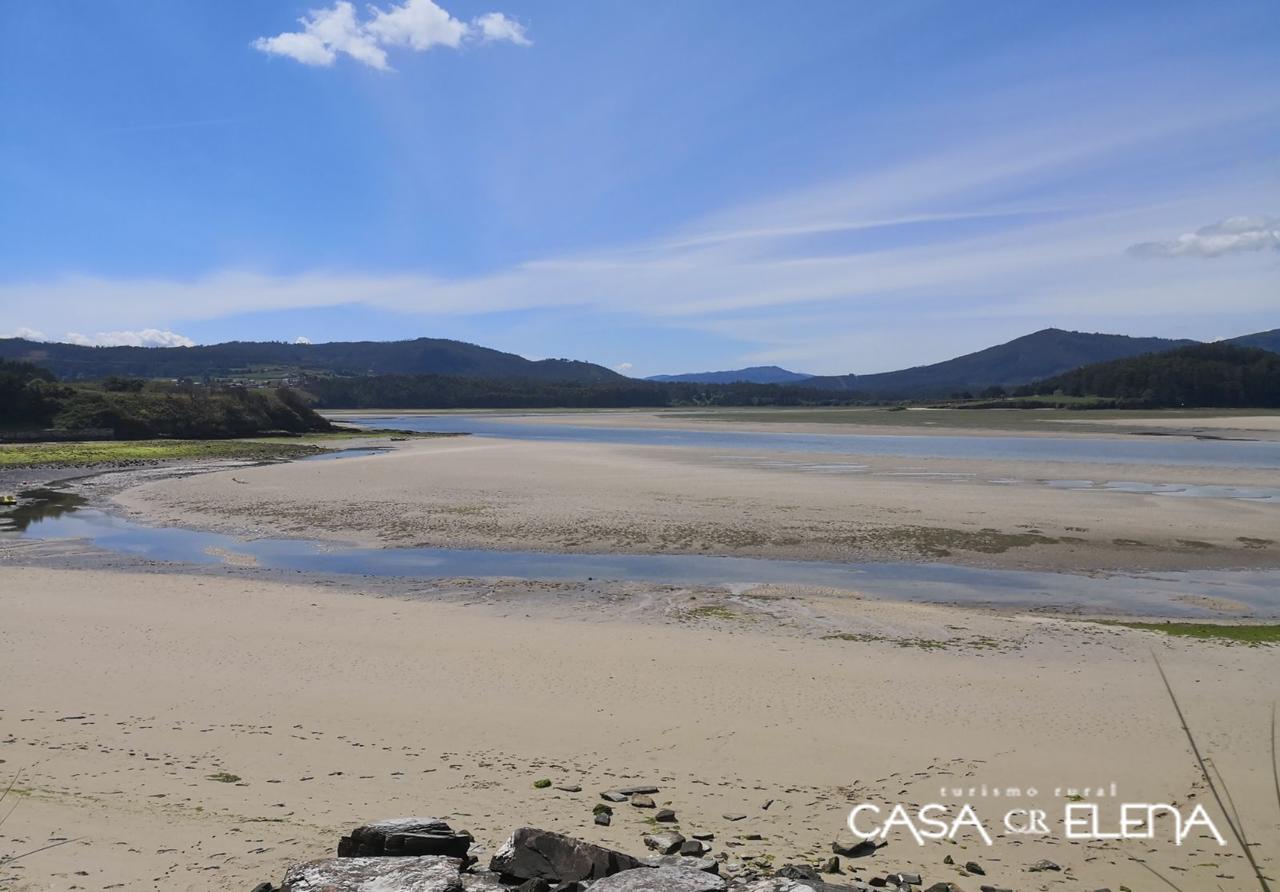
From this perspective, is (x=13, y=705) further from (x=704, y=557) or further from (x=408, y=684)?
(x=704, y=557)

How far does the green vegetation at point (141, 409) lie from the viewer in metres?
54.2

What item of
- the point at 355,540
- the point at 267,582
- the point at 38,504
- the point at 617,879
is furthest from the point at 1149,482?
the point at 38,504

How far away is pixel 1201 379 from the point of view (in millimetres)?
91812

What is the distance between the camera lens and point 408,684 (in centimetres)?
915

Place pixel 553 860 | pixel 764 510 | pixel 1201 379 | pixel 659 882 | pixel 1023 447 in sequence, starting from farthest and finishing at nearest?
pixel 1201 379 → pixel 1023 447 → pixel 764 510 → pixel 553 860 → pixel 659 882

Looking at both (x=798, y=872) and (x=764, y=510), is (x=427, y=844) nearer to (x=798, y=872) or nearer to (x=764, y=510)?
(x=798, y=872)

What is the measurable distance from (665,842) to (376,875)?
6.14 ft

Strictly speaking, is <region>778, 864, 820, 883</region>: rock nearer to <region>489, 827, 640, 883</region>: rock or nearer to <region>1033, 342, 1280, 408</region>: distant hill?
<region>489, 827, 640, 883</region>: rock

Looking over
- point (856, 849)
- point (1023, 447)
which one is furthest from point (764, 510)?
point (1023, 447)

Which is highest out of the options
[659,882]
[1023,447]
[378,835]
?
[1023,447]

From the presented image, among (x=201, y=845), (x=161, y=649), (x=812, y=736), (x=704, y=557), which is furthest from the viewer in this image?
(x=704, y=557)

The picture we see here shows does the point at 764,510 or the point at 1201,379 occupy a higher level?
the point at 1201,379

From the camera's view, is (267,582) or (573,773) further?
(267,582)

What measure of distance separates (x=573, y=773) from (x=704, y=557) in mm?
11366
